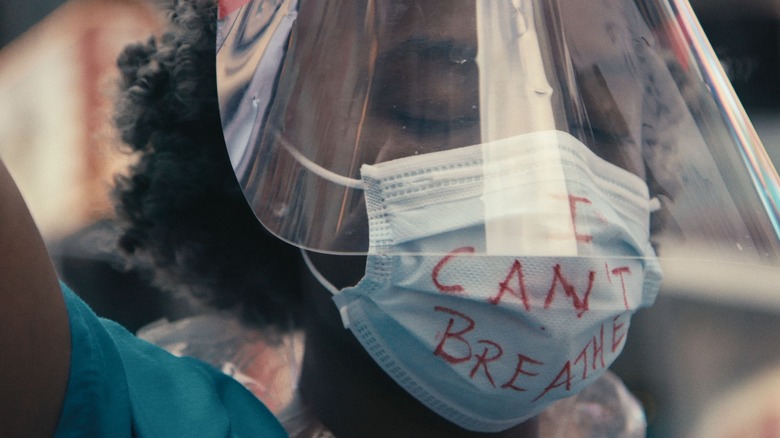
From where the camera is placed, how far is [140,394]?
0.76 meters

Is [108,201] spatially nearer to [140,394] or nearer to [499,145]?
[140,394]

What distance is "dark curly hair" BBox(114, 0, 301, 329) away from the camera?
113 centimetres

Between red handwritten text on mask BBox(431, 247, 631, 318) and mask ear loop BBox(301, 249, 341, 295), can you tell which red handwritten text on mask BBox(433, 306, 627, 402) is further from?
mask ear loop BBox(301, 249, 341, 295)

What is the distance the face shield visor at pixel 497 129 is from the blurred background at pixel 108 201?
0.58 meters

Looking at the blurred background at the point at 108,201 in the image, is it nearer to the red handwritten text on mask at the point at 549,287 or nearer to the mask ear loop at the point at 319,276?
the mask ear loop at the point at 319,276

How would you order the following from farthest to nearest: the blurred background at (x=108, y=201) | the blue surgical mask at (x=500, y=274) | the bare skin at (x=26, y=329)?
the blurred background at (x=108, y=201), the blue surgical mask at (x=500, y=274), the bare skin at (x=26, y=329)

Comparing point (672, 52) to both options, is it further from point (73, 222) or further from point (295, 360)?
point (73, 222)

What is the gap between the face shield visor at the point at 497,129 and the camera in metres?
0.67

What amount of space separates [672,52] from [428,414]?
568mm

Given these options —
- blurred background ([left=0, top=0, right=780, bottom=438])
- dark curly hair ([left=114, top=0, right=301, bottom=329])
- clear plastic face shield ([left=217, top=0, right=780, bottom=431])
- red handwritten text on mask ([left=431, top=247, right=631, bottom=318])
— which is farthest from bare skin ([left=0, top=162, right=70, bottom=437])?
blurred background ([left=0, top=0, right=780, bottom=438])

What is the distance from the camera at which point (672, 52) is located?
0.78m

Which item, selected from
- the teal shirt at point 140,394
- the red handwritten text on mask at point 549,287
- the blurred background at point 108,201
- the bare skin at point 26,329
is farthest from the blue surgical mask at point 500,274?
the blurred background at point 108,201

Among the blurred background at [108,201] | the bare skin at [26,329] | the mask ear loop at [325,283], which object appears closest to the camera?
the bare skin at [26,329]

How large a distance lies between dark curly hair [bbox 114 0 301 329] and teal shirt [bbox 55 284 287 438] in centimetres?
31
